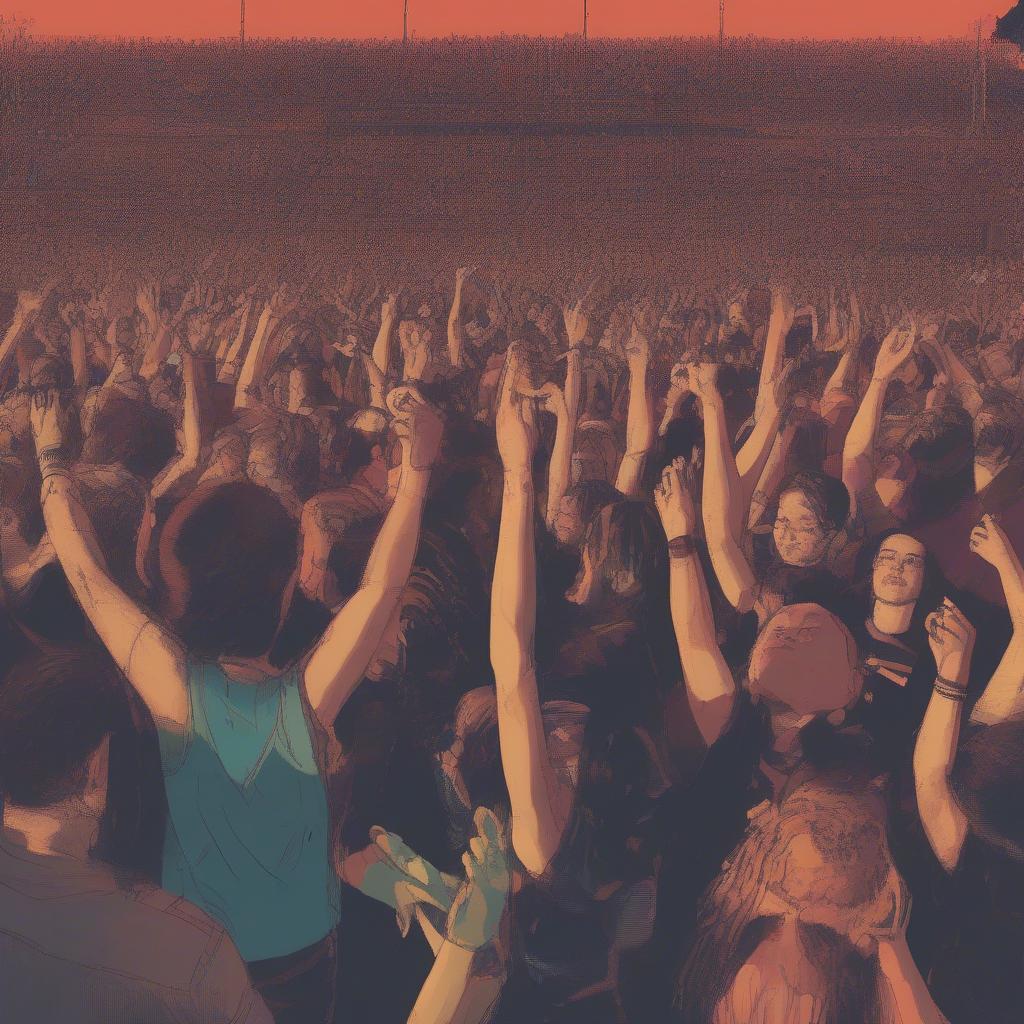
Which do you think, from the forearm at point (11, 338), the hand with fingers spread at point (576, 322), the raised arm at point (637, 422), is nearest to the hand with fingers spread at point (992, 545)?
the raised arm at point (637, 422)

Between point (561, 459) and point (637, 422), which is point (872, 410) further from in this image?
point (561, 459)

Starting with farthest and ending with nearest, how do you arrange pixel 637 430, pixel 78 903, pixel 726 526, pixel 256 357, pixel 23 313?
pixel 256 357
pixel 23 313
pixel 637 430
pixel 726 526
pixel 78 903

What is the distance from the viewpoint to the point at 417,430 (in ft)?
5.09

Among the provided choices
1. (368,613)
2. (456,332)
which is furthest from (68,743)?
(456,332)

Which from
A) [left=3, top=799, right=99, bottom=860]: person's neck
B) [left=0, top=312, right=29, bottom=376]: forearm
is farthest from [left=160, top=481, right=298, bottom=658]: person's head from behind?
[left=0, top=312, right=29, bottom=376]: forearm

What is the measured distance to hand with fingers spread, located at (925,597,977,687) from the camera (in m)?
1.57

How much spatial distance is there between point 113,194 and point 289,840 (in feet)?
4.51

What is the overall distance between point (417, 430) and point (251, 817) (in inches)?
27.5

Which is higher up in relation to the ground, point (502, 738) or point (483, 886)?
point (502, 738)

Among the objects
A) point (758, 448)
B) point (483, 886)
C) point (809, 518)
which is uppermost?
point (758, 448)

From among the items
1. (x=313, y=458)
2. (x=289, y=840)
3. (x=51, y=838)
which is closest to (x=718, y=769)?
(x=289, y=840)

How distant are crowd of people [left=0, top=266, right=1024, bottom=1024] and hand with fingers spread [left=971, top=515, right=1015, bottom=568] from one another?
0.04 ft

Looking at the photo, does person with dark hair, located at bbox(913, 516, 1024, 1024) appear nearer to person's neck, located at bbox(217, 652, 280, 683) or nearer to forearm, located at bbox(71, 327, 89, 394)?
person's neck, located at bbox(217, 652, 280, 683)

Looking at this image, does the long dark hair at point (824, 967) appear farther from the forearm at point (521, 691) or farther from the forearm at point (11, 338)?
the forearm at point (11, 338)
